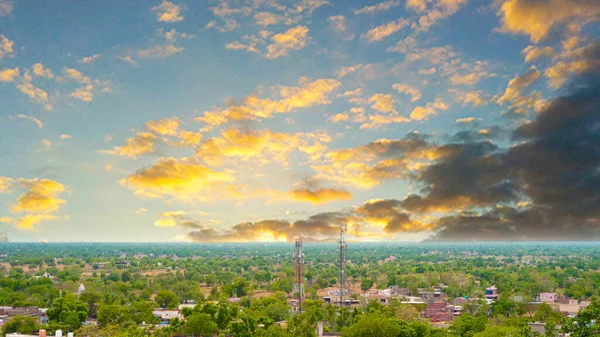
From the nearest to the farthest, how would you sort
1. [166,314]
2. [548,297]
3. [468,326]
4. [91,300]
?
[468,326] < [166,314] < [91,300] < [548,297]

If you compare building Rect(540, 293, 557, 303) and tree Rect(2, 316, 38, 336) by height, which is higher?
tree Rect(2, 316, 38, 336)

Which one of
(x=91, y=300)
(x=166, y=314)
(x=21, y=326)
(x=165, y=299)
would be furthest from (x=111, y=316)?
(x=165, y=299)

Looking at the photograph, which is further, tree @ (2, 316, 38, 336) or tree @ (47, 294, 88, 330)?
tree @ (47, 294, 88, 330)

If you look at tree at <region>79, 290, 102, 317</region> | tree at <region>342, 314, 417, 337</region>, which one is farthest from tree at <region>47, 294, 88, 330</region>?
tree at <region>342, 314, 417, 337</region>

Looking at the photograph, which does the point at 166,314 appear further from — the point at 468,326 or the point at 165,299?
the point at 468,326

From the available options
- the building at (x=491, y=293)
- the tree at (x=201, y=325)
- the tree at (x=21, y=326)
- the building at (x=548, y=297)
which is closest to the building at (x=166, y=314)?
the tree at (x=201, y=325)

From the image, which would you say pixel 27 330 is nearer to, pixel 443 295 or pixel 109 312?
pixel 109 312

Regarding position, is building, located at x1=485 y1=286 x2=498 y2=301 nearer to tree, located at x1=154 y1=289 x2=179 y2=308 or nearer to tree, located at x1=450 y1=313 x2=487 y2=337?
tree, located at x1=450 y1=313 x2=487 y2=337
